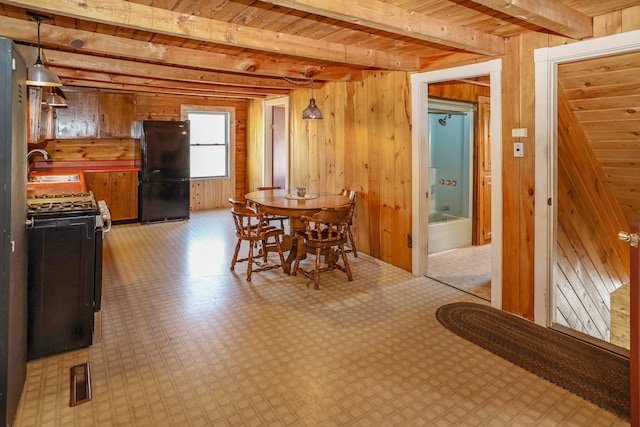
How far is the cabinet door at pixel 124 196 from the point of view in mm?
6730

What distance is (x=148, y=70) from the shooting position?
15.0 ft

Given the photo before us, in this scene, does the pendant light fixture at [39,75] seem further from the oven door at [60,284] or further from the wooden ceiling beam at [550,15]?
the wooden ceiling beam at [550,15]

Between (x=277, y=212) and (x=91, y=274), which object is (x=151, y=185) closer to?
(x=277, y=212)

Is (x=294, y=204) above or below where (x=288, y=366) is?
above

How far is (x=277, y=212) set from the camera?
3.97 m

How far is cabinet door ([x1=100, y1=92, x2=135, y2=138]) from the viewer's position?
6668 mm

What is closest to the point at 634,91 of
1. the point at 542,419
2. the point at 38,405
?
the point at 542,419

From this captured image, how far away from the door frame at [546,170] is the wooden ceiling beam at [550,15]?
0.47 feet

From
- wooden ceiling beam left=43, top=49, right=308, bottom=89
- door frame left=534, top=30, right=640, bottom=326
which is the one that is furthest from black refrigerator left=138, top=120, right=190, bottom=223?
door frame left=534, top=30, right=640, bottom=326

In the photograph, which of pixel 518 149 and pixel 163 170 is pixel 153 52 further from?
pixel 163 170

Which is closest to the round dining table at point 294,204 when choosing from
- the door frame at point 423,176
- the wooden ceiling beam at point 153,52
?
the door frame at point 423,176

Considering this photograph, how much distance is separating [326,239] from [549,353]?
81.6 inches

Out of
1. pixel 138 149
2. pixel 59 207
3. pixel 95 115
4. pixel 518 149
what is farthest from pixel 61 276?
pixel 138 149

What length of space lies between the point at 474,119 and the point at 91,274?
4.78 meters
